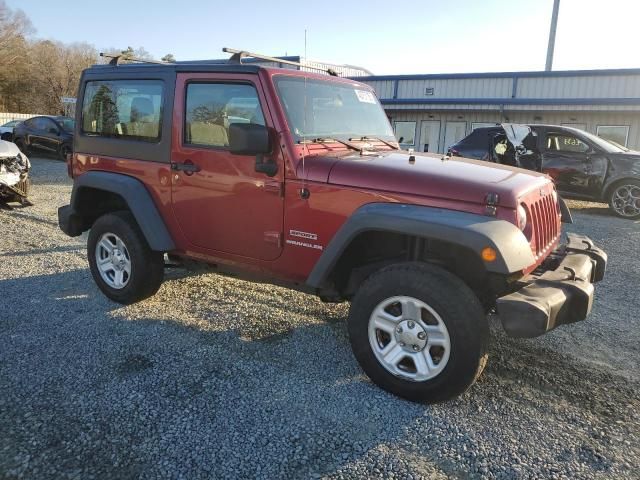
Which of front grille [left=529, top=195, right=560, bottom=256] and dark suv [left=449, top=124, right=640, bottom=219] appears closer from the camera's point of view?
front grille [left=529, top=195, right=560, bottom=256]

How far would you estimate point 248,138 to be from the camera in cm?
339

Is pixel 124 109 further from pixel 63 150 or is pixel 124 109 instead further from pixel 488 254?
pixel 63 150

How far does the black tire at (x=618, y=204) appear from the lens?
388 inches

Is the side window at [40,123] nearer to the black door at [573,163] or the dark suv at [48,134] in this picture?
the dark suv at [48,134]

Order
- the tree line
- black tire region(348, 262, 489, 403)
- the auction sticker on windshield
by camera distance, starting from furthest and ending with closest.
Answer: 1. the tree line
2. the auction sticker on windshield
3. black tire region(348, 262, 489, 403)

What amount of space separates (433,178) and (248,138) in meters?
1.26

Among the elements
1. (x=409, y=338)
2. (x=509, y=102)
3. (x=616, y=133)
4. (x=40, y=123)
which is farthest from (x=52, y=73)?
(x=409, y=338)

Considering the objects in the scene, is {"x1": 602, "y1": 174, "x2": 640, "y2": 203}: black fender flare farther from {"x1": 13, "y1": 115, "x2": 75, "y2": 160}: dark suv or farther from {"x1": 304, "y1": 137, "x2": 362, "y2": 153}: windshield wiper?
{"x1": 13, "y1": 115, "x2": 75, "y2": 160}: dark suv

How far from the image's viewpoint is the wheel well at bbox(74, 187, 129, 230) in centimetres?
490

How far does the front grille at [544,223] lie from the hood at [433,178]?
5.5 inches

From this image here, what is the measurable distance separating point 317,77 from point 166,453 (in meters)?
2.98

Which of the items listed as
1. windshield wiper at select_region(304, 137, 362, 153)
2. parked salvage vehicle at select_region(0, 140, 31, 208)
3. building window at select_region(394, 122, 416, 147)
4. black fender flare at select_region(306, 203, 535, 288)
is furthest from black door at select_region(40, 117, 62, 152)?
black fender flare at select_region(306, 203, 535, 288)

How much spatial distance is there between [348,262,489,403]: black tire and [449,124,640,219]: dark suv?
793 cm

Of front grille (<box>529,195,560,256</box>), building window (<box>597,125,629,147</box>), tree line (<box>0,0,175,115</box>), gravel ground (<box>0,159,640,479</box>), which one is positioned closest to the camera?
gravel ground (<box>0,159,640,479</box>)
